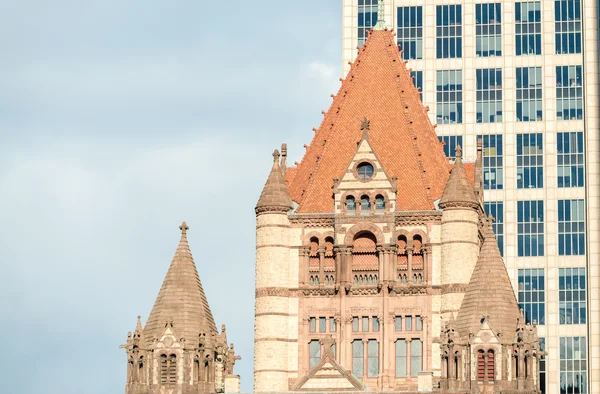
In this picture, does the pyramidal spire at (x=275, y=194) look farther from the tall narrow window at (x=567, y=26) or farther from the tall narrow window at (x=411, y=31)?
the tall narrow window at (x=567, y=26)

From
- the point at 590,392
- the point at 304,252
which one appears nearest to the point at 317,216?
the point at 304,252

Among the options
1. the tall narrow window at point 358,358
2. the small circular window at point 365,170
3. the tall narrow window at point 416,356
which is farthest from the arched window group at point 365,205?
the tall narrow window at point 416,356

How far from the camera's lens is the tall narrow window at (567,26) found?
176 meters

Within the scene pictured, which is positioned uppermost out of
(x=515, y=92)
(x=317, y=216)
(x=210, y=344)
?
(x=515, y=92)

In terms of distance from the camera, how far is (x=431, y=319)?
10912 cm

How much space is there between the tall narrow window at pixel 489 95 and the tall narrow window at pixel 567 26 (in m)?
5.72

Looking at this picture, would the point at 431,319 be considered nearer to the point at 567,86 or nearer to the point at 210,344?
the point at 210,344

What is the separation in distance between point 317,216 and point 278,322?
6.23 meters

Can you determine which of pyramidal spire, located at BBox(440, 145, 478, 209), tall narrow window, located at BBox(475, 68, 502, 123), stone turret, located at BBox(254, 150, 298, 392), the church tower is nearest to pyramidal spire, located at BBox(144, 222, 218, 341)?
the church tower

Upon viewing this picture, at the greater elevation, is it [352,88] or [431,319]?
[352,88]

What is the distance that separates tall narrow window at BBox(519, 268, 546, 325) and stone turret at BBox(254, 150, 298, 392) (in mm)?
61331

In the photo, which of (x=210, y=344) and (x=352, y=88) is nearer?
(x=210, y=344)

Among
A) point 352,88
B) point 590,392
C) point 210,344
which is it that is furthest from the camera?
point 590,392

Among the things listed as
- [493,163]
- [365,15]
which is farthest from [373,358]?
[365,15]
